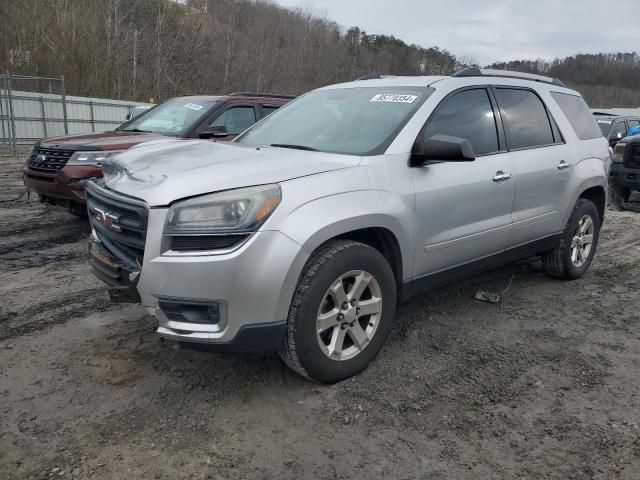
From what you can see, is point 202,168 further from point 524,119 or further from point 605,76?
point 605,76

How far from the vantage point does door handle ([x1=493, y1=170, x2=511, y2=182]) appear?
4.05 m

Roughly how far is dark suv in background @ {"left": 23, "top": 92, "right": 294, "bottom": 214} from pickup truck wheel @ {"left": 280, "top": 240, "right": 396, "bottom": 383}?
11.3 ft

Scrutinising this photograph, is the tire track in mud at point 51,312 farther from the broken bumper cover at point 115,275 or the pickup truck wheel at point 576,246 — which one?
the pickup truck wheel at point 576,246

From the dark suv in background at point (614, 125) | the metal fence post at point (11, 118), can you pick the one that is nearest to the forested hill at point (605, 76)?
the dark suv in background at point (614, 125)

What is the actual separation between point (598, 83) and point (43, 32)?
66450 mm

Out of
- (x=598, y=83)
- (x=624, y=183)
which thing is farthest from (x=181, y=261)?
(x=598, y=83)

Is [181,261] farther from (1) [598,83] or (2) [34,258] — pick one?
(1) [598,83]

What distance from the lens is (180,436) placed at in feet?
8.79

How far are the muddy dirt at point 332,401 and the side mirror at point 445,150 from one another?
1.30 metres

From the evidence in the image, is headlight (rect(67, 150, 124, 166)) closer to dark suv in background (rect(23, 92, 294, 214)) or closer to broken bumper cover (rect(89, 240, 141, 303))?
dark suv in background (rect(23, 92, 294, 214))

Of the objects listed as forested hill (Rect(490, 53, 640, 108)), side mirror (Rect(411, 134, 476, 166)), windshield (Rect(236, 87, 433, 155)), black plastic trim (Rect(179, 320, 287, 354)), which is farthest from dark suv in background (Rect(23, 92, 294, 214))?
forested hill (Rect(490, 53, 640, 108))

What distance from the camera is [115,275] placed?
3078 millimetres

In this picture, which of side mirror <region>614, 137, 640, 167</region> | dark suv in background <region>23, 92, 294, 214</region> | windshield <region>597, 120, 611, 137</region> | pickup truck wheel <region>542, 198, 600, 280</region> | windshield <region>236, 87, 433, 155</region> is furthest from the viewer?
windshield <region>597, 120, 611, 137</region>

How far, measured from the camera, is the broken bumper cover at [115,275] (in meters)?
2.90
